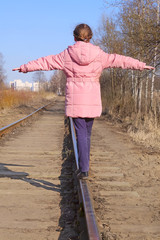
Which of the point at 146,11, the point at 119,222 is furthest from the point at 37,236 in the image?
the point at 146,11

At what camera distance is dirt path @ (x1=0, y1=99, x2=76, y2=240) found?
2.62 meters

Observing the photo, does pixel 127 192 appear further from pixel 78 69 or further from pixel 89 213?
pixel 78 69

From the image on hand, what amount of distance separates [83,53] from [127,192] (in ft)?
5.68

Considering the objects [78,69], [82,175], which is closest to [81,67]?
[78,69]

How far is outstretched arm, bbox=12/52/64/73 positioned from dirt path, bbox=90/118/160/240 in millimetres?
1529

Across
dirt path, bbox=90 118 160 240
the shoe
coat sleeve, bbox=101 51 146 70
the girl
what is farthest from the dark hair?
dirt path, bbox=90 118 160 240

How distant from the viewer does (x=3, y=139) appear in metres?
7.50

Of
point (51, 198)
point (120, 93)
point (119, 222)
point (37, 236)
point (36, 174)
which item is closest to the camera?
point (37, 236)

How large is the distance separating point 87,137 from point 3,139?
4.30 m

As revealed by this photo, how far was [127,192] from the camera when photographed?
3.67 metres

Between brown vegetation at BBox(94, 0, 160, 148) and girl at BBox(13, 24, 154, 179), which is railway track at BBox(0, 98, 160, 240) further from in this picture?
brown vegetation at BBox(94, 0, 160, 148)

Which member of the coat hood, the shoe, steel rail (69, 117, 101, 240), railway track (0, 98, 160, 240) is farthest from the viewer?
the shoe

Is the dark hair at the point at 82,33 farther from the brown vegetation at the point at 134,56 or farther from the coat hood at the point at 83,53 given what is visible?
the brown vegetation at the point at 134,56

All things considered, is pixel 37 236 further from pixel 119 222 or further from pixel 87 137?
pixel 87 137
